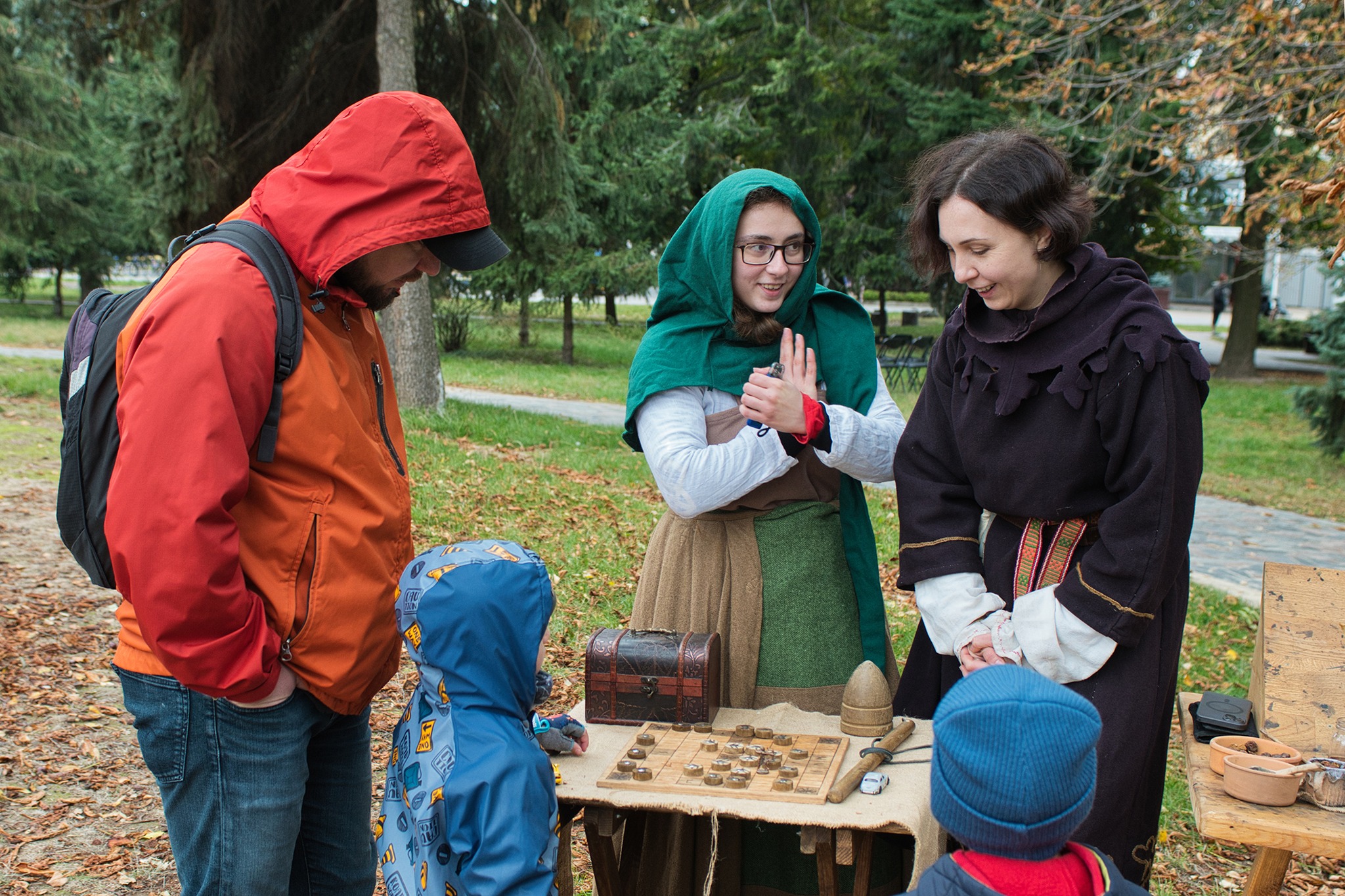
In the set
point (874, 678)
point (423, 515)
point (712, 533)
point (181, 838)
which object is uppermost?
point (712, 533)

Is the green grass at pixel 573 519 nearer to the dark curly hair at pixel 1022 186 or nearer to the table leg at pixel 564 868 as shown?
the table leg at pixel 564 868

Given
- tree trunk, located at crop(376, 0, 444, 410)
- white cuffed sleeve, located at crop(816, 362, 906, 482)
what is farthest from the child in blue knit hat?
tree trunk, located at crop(376, 0, 444, 410)

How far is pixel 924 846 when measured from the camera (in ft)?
6.34

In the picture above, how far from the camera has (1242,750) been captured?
207 cm

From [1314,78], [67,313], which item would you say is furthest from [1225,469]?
[67,313]

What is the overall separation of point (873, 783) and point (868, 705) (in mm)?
267

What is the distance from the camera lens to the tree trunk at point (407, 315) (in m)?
9.63

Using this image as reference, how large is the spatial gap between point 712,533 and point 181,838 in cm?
129

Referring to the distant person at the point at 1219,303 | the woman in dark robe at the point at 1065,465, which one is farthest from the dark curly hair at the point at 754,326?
the distant person at the point at 1219,303

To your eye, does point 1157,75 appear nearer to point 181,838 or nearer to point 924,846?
point 924,846

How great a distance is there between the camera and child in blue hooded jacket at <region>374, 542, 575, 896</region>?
1.80 meters

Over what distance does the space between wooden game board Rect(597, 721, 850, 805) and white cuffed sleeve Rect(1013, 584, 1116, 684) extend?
43 cm

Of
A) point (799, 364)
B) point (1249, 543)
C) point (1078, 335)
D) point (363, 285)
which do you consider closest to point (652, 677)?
point (799, 364)

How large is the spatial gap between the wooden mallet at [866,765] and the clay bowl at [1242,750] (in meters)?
0.59
